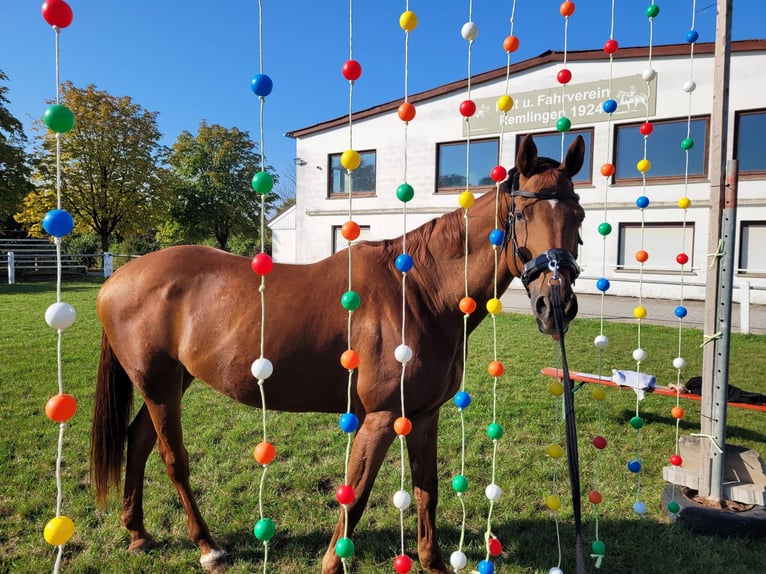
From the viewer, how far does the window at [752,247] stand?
1253 cm

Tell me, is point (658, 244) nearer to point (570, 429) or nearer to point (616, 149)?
point (616, 149)

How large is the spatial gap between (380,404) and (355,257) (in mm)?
830

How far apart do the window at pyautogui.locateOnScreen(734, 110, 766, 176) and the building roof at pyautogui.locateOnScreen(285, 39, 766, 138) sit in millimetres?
1719

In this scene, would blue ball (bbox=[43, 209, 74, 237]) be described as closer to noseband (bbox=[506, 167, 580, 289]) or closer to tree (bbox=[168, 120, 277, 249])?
noseband (bbox=[506, 167, 580, 289])

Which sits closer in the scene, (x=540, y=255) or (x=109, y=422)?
(x=540, y=255)

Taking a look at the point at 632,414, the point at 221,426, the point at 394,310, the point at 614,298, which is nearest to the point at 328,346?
the point at 394,310

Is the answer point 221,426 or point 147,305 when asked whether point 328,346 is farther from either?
point 221,426

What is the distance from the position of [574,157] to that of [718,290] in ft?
5.49

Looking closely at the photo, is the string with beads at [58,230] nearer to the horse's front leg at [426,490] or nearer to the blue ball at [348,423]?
the blue ball at [348,423]

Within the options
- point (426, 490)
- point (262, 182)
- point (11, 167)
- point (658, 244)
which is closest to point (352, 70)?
point (262, 182)

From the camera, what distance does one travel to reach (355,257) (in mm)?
2484

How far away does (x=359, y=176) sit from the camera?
18.7m

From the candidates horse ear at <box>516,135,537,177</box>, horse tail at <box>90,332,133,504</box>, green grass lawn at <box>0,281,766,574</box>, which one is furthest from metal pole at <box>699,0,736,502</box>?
horse tail at <box>90,332,133,504</box>

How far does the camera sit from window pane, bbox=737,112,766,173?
12.3 meters
